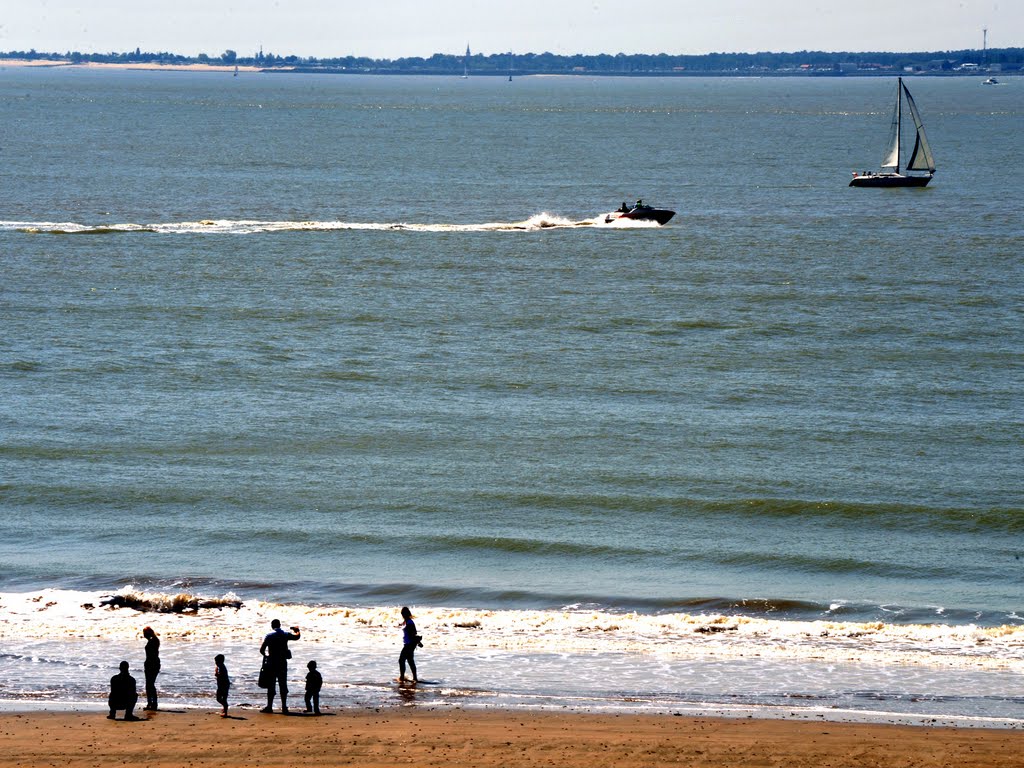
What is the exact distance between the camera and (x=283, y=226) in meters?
82.9

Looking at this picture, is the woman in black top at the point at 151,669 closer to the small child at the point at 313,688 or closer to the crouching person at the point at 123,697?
the crouching person at the point at 123,697

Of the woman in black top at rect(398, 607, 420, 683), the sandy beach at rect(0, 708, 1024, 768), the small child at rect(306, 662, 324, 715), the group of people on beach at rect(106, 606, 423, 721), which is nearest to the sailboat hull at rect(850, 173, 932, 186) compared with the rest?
the woman in black top at rect(398, 607, 420, 683)

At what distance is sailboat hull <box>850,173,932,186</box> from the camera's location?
353ft

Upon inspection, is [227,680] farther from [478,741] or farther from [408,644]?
[478,741]

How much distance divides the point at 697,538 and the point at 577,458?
601 centimetres

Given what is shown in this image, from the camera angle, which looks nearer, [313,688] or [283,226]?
[313,688]

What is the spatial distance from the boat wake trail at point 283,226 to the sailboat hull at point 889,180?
103ft

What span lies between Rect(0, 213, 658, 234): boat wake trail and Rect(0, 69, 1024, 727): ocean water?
1.88 feet

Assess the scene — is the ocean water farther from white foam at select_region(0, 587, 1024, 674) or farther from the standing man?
the standing man

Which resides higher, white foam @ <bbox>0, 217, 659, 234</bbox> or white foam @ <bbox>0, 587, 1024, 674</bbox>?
white foam @ <bbox>0, 217, 659, 234</bbox>

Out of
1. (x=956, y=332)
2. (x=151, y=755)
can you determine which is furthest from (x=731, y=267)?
(x=151, y=755)

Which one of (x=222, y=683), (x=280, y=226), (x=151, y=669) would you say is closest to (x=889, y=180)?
(x=280, y=226)

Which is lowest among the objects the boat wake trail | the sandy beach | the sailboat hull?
the sandy beach

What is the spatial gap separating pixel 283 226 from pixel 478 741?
217 ft
